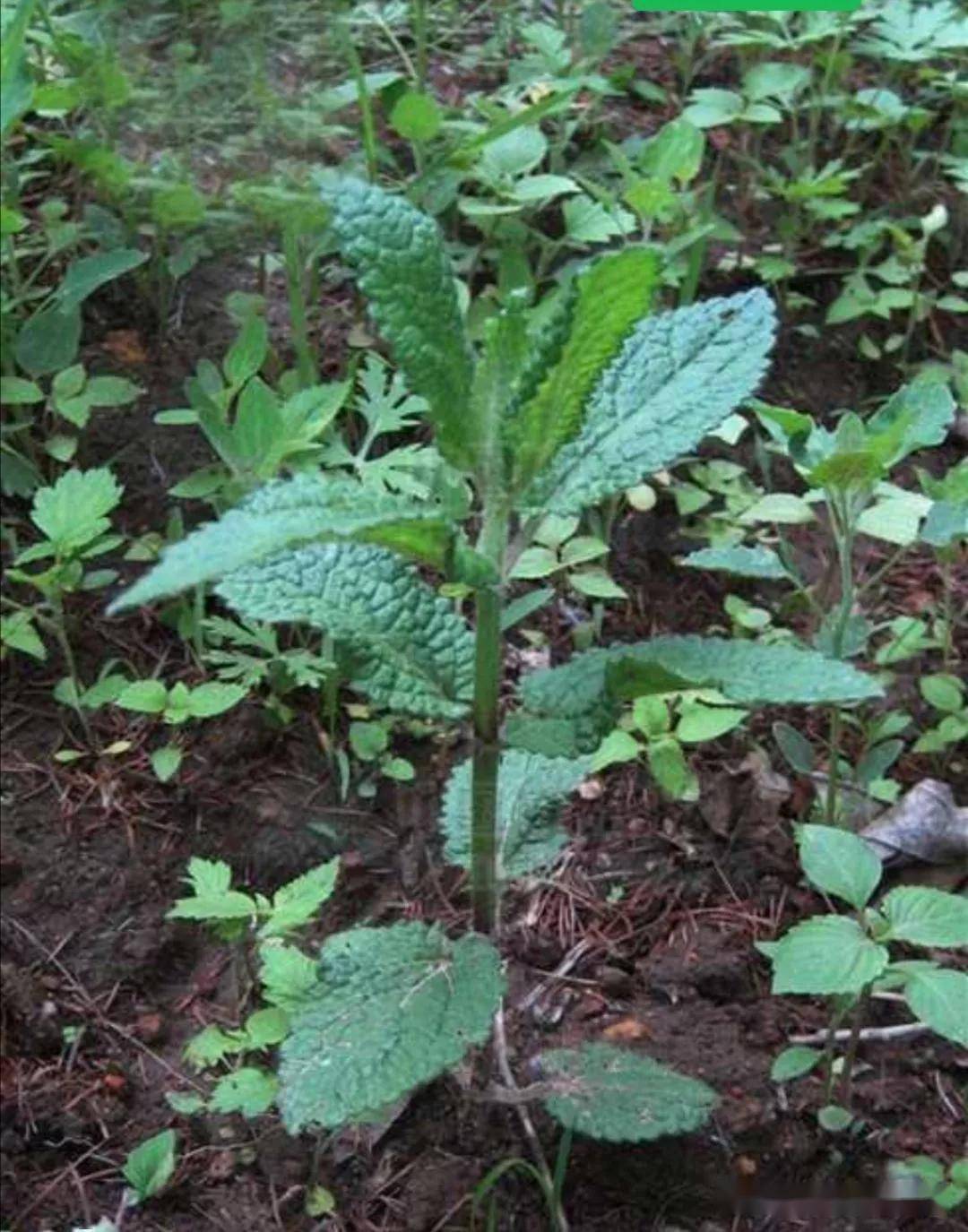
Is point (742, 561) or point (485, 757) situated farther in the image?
point (742, 561)

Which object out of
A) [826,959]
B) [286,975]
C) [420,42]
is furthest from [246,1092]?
[420,42]

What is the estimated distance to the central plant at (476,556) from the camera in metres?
1.09

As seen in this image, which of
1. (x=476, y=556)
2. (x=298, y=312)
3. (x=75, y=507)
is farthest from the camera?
(x=298, y=312)

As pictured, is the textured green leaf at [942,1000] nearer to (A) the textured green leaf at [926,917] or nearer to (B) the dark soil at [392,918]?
(A) the textured green leaf at [926,917]

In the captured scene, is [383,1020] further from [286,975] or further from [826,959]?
[826,959]

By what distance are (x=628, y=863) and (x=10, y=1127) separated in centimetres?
61

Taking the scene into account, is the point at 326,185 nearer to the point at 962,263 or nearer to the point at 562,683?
the point at 562,683

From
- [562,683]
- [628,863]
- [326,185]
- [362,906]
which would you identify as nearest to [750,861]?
[628,863]

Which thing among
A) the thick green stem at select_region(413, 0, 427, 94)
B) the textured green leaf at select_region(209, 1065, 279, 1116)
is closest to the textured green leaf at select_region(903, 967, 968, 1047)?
the textured green leaf at select_region(209, 1065, 279, 1116)

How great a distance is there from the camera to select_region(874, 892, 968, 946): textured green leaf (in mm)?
1302

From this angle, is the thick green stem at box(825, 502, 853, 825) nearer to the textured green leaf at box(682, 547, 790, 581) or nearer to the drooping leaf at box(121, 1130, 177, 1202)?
the textured green leaf at box(682, 547, 790, 581)

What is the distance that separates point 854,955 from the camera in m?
1.28

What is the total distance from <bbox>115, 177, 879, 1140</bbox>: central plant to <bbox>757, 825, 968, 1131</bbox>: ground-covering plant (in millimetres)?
164

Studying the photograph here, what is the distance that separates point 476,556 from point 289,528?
0.51 feet
